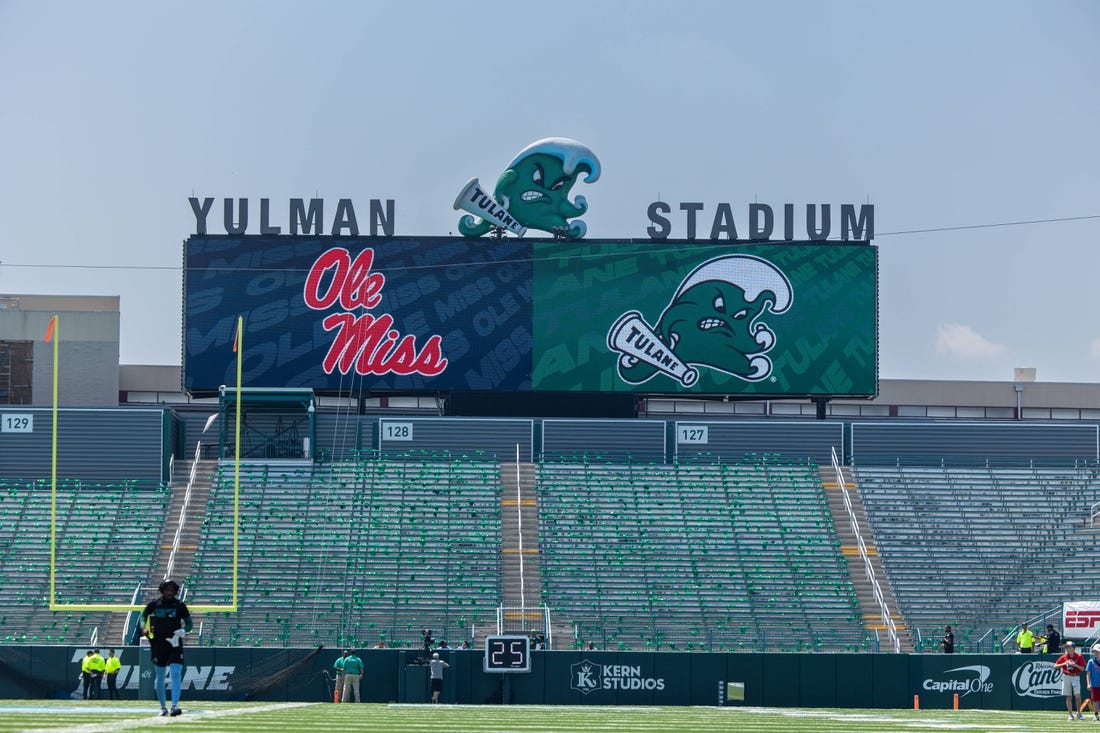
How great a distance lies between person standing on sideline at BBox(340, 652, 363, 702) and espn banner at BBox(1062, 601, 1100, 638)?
1474 cm

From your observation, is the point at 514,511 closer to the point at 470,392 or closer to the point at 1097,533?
the point at 470,392

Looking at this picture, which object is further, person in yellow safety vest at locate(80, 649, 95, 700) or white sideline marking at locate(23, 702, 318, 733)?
person in yellow safety vest at locate(80, 649, 95, 700)

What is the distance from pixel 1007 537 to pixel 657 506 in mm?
8154

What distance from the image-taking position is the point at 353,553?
39.0 metres

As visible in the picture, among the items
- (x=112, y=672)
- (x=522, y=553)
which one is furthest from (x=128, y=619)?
(x=522, y=553)

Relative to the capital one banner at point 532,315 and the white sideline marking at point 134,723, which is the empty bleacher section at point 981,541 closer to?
the capital one banner at point 532,315

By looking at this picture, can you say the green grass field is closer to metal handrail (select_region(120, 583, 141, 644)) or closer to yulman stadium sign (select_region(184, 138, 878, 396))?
metal handrail (select_region(120, 583, 141, 644))

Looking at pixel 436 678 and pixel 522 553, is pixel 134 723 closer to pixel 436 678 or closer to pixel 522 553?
pixel 436 678

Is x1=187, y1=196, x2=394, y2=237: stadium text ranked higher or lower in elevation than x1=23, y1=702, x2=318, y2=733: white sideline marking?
higher

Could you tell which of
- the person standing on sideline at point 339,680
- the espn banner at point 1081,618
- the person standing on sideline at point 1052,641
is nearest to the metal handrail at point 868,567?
the person standing on sideline at point 1052,641

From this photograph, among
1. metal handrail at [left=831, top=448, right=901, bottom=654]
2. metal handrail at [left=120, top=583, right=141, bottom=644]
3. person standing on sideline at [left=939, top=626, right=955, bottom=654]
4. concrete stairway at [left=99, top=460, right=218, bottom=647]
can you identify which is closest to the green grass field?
person standing on sideline at [left=939, top=626, right=955, bottom=654]

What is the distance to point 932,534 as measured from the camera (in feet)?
133

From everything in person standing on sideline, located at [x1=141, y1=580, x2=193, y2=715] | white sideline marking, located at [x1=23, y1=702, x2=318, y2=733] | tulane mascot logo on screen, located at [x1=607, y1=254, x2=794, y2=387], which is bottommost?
white sideline marking, located at [x1=23, y1=702, x2=318, y2=733]

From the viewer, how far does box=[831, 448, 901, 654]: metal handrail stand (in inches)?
1433
